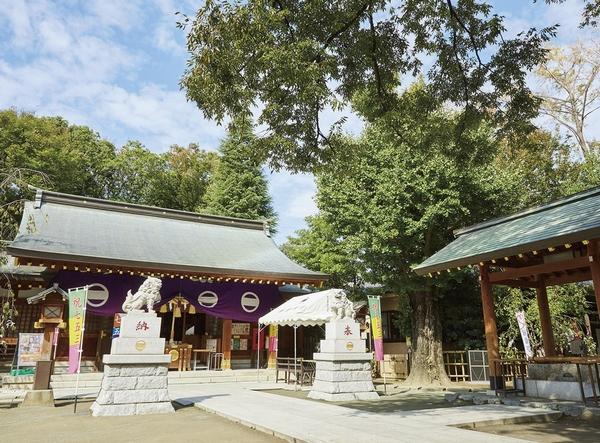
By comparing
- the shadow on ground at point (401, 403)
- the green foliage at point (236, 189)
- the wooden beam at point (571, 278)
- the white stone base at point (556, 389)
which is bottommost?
the shadow on ground at point (401, 403)

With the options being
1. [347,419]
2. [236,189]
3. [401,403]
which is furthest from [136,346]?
[236,189]

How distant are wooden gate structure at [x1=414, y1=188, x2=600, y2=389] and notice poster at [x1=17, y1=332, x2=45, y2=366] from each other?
10730 mm

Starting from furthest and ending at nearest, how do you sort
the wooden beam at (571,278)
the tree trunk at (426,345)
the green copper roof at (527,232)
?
the tree trunk at (426,345) → the wooden beam at (571,278) → the green copper roof at (527,232)

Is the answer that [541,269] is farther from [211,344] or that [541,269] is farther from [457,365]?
[211,344]

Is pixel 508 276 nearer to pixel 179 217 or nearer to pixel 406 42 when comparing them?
pixel 406 42

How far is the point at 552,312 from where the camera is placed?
47.8 feet

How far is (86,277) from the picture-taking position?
1402 centimetres

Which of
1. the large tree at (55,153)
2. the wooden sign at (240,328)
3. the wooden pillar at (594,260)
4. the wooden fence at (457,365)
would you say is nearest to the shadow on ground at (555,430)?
the wooden pillar at (594,260)

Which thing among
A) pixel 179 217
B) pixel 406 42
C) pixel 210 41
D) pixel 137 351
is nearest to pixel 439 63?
pixel 406 42

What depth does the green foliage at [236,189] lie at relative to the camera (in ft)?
97.1

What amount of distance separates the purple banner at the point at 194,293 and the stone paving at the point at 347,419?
546 centimetres

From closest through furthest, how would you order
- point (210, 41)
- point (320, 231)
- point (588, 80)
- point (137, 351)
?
point (210, 41)
point (137, 351)
point (588, 80)
point (320, 231)

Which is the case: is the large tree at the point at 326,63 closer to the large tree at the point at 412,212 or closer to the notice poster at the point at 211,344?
the large tree at the point at 412,212

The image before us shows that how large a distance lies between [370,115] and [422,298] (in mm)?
8311
